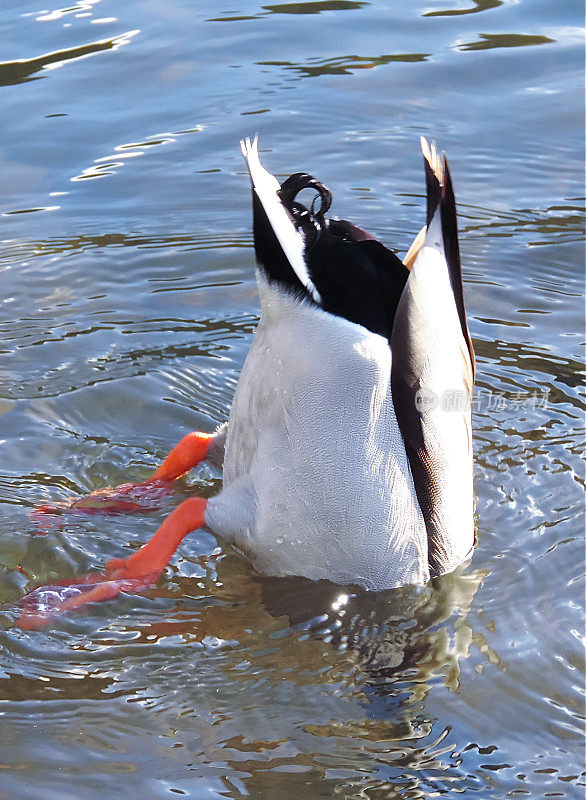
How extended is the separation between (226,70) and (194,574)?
4.70 meters

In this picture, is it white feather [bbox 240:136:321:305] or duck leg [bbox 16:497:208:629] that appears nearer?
white feather [bbox 240:136:321:305]

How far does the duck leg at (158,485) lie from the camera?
13.1 ft

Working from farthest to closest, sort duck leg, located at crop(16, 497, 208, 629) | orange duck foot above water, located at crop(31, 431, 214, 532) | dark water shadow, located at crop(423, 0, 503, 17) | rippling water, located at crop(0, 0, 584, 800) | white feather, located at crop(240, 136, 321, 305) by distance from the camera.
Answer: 1. dark water shadow, located at crop(423, 0, 503, 17)
2. orange duck foot above water, located at crop(31, 431, 214, 532)
3. duck leg, located at crop(16, 497, 208, 629)
4. white feather, located at crop(240, 136, 321, 305)
5. rippling water, located at crop(0, 0, 584, 800)

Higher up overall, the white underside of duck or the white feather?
the white feather

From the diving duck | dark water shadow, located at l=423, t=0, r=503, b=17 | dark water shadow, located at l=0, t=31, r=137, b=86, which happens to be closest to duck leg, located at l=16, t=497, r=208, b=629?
the diving duck

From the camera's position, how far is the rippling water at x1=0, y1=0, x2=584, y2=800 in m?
3.06

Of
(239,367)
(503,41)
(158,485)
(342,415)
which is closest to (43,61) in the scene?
(503,41)

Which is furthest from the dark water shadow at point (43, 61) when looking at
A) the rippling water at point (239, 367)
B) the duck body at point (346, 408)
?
the duck body at point (346, 408)

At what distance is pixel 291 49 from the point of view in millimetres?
7859

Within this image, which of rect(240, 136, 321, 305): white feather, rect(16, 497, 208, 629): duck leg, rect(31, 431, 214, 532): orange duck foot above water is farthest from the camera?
rect(31, 431, 214, 532): orange duck foot above water

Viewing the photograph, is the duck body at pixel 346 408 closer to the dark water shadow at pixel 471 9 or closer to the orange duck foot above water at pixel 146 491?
the orange duck foot above water at pixel 146 491

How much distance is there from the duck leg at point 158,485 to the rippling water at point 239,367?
0.23 ft

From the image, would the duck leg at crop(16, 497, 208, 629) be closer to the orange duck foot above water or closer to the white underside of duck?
the white underside of duck

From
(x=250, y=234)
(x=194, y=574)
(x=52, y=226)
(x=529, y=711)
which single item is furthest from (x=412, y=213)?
(x=529, y=711)
